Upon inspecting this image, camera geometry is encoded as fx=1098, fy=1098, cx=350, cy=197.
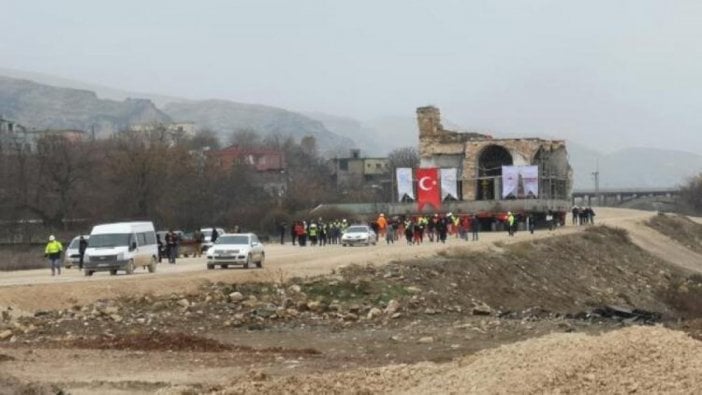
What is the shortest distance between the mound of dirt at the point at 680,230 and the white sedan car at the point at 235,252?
57986mm

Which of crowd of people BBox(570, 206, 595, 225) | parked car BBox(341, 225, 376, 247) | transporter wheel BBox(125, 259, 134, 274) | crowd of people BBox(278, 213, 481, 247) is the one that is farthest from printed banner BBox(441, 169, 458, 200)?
transporter wheel BBox(125, 259, 134, 274)

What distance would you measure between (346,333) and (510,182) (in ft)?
204

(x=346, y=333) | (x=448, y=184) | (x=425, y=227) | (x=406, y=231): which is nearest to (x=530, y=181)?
(x=448, y=184)

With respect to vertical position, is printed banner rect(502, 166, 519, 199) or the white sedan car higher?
printed banner rect(502, 166, 519, 199)

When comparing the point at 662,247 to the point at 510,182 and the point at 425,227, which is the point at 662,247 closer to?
the point at 510,182

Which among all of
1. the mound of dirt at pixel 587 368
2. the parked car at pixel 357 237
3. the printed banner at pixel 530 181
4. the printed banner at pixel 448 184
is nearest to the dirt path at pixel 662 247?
the printed banner at pixel 530 181

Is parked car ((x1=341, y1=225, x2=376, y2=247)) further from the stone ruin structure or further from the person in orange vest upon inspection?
the stone ruin structure

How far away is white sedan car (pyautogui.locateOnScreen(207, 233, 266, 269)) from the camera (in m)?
43.7

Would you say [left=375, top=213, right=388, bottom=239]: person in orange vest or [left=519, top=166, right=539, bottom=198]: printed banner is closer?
[left=375, top=213, right=388, bottom=239]: person in orange vest

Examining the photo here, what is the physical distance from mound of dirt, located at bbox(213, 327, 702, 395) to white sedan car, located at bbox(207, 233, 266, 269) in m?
25.9

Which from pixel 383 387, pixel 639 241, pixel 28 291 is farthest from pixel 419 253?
pixel 639 241

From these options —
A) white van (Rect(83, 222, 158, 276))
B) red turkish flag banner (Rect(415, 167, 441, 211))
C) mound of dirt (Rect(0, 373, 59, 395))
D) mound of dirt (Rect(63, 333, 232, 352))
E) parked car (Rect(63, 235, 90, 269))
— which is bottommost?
mound of dirt (Rect(63, 333, 232, 352))

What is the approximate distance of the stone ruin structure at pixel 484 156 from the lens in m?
100

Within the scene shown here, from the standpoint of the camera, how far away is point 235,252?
144 ft
